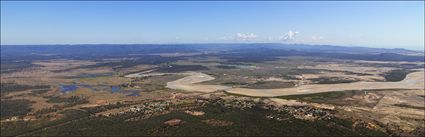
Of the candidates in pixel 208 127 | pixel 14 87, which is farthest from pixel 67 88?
pixel 208 127

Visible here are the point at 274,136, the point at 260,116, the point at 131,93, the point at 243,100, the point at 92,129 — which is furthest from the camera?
the point at 131,93

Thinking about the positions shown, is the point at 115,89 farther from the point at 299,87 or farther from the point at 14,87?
the point at 299,87

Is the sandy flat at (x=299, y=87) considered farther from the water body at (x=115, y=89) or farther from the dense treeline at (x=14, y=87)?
the dense treeline at (x=14, y=87)

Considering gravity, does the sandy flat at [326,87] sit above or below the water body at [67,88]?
above

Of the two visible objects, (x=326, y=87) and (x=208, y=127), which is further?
(x=326, y=87)

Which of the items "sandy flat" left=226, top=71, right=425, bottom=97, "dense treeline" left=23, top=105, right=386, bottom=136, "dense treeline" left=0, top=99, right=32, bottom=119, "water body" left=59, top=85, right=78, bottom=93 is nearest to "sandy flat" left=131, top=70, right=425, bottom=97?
"sandy flat" left=226, top=71, right=425, bottom=97

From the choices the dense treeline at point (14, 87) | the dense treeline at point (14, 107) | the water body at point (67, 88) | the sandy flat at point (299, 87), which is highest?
the sandy flat at point (299, 87)

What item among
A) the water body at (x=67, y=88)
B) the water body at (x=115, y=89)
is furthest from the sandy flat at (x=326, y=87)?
the water body at (x=67, y=88)

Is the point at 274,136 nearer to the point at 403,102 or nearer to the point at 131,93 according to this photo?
the point at 403,102

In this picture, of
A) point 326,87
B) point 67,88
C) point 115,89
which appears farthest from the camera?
point 67,88

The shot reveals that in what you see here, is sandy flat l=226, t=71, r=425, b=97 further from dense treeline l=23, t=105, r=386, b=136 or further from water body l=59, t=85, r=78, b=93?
water body l=59, t=85, r=78, b=93

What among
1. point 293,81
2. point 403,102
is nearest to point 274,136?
point 403,102
